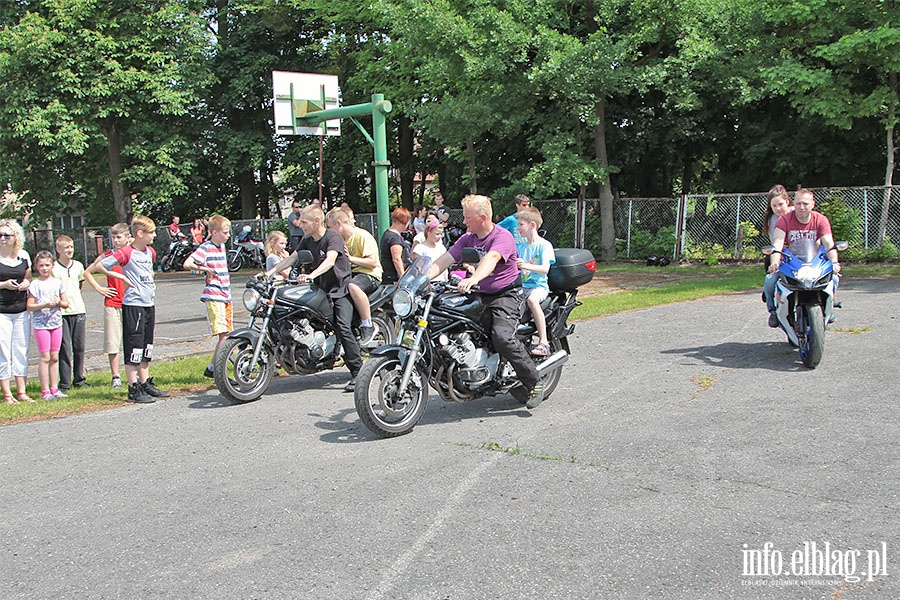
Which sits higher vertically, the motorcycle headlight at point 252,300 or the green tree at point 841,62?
the green tree at point 841,62

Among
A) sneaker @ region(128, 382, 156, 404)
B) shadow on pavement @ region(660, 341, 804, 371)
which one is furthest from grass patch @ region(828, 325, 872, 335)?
sneaker @ region(128, 382, 156, 404)

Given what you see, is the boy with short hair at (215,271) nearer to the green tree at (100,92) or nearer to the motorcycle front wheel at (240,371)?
the motorcycle front wheel at (240,371)

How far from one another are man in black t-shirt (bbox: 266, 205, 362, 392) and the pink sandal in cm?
208

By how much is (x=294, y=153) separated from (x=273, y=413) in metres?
30.2

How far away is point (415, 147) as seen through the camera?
37781 millimetres

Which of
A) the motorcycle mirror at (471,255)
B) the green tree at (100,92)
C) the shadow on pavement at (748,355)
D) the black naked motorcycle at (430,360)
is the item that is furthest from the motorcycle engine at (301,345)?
the green tree at (100,92)

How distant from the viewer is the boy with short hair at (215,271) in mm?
9508

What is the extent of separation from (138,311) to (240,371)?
4.33 feet

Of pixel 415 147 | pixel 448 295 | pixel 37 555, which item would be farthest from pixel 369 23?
pixel 37 555

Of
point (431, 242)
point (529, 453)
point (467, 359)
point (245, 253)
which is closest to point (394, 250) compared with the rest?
point (431, 242)

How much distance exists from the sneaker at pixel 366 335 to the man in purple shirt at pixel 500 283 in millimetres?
2479

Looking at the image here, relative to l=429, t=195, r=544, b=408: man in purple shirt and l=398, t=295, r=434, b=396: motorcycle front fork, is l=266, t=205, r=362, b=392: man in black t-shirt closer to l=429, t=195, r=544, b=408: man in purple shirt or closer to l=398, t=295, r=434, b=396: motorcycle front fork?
l=429, t=195, r=544, b=408: man in purple shirt

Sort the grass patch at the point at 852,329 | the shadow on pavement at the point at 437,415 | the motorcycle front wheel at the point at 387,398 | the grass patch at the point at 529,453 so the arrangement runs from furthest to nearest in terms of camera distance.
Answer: the grass patch at the point at 852,329
the shadow on pavement at the point at 437,415
the motorcycle front wheel at the point at 387,398
the grass patch at the point at 529,453

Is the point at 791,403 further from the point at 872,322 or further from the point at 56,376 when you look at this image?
the point at 56,376
